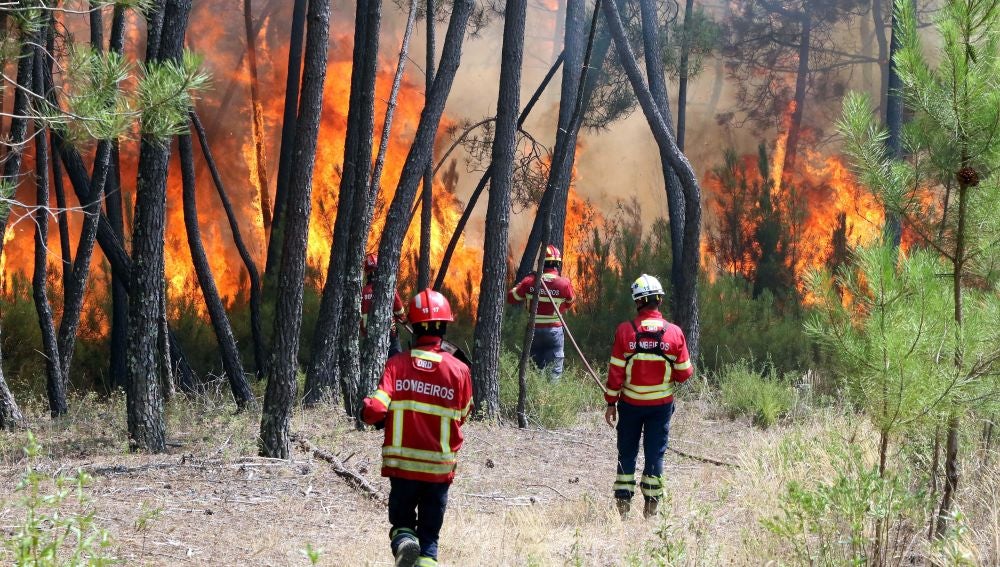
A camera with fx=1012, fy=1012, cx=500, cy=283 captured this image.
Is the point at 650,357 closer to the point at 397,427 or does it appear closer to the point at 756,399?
the point at 397,427

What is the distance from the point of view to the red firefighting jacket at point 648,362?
6.96 m

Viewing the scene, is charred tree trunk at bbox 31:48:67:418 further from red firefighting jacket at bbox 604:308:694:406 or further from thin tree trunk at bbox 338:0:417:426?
red firefighting jacket at bbox 604:308:694:406

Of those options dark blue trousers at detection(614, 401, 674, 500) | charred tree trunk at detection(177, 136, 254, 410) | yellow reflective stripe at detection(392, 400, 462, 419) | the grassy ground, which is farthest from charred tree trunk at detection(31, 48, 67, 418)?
yellow reflective stripe at detection(392, 400, 462, 419)

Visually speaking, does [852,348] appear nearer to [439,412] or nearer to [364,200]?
[439,412]

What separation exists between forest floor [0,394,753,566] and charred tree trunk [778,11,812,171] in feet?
52.2

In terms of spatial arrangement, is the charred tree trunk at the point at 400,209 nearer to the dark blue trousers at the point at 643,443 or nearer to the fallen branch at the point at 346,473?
the fallen branch at the point at 346,473

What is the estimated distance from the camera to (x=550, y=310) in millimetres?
13164

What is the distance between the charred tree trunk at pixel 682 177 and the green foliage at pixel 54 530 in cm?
779

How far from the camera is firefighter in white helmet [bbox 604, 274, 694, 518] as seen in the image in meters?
6.97

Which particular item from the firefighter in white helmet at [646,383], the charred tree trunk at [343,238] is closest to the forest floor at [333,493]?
the firefighter in white helmet at [646,383]

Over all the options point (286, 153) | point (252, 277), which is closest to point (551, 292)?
point (252, 277)

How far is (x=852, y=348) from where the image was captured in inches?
204

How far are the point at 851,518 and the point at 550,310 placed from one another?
8.43m

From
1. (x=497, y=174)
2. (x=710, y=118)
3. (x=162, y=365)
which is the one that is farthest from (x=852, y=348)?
(x=710, y=118)
